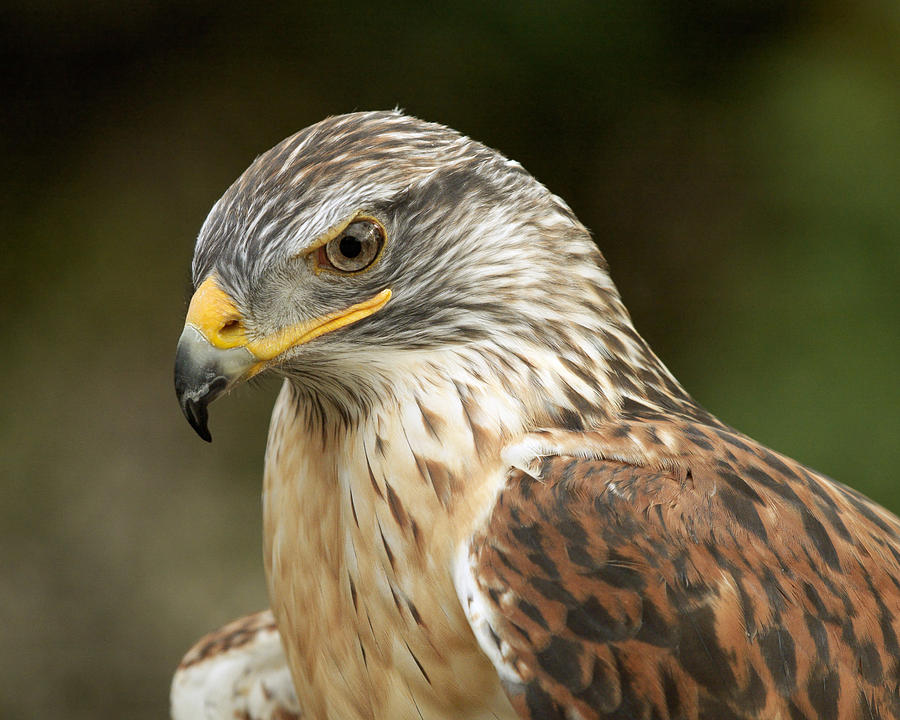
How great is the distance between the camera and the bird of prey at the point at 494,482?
5.31 feet

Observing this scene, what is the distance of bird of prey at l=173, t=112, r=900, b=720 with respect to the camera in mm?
1618

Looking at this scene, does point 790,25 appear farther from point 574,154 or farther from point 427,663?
point 427,663

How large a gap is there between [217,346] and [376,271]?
0.98 ft

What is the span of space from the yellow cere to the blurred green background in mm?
3060

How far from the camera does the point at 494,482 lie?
5.77 ft

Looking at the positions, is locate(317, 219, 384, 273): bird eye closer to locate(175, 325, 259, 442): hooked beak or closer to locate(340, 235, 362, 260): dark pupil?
locate(340, 235, 362, 260): dark pupil

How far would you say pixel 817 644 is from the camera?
1.69 m

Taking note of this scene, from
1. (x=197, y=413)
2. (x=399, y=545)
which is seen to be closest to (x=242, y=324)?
(x=197, y=413)

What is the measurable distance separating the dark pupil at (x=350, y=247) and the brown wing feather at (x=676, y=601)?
1.52 feet

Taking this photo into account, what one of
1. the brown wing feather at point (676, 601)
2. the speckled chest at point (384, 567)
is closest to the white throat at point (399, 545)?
the speckled chest at point (384, 567)

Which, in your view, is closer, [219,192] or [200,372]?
[200,372]

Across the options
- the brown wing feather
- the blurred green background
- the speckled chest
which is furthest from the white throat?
the blurred green background

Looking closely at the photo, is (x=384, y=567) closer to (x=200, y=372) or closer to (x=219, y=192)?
(x=200, y=372)

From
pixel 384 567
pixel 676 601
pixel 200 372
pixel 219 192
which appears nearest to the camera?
pixel 676 601
